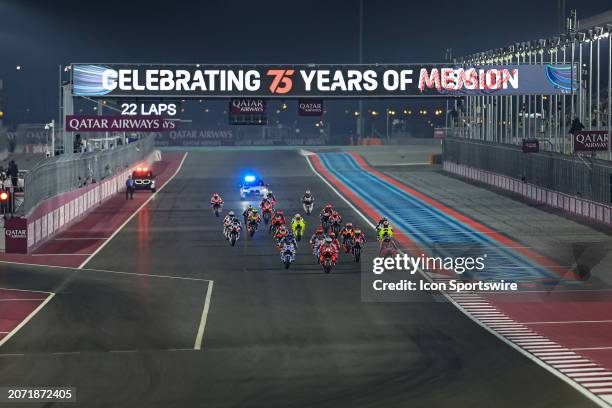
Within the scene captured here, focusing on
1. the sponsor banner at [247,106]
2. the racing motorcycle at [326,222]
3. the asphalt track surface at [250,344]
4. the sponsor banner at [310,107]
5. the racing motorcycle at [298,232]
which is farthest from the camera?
the sponsor banner at [247,106]

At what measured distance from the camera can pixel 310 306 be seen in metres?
29.4

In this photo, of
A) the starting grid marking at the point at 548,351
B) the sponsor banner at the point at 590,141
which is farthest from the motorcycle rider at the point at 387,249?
the sponsor banner at the point at 590,141

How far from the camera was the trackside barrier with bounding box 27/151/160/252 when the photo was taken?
1682 inches

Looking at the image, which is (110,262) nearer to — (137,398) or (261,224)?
(261,224)

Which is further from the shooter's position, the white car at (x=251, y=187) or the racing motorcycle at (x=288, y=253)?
the white car at (x=251, y=187)

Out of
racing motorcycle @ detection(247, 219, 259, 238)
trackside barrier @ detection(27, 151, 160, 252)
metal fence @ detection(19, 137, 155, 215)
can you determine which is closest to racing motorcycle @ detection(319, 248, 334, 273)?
racing motorcycle @ detection(247, 219, 259, 238)

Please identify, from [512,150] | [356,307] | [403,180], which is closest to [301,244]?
[356,307]

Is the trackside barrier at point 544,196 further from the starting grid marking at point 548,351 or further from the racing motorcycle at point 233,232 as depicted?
the starting grid marking at point 548,351

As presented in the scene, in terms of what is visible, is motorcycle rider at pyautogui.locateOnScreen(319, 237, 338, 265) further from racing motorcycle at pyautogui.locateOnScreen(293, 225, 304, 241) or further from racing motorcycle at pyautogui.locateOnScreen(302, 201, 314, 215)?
racing motorcycle at pyautogui.locateOnScreen(302, 201, 314, 215)

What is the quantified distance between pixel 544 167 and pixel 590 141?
30.7 ft

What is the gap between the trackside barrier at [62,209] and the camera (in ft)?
140

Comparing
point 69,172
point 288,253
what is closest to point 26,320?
point 288,253

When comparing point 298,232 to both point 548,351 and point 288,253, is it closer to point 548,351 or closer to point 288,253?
point 288,253

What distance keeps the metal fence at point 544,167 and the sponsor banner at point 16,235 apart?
2487 cm
